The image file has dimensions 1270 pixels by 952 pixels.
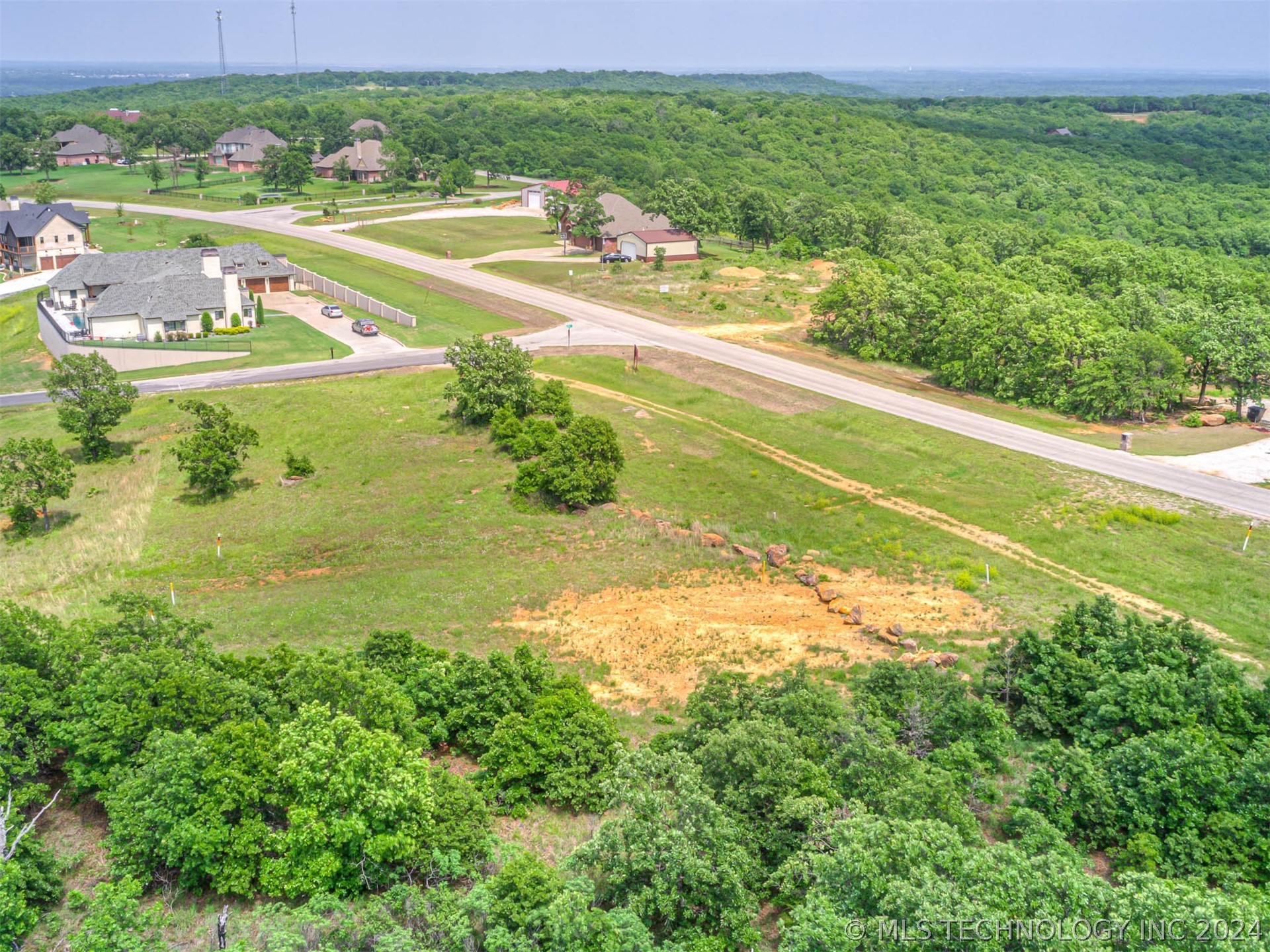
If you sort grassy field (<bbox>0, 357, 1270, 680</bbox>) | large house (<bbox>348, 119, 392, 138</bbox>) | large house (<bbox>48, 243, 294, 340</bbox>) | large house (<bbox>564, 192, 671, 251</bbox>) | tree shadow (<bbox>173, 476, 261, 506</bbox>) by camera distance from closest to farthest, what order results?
grassy field (<bbox>0, 357, 1270, 680</bbox>), tree shadow (<bbox>173, 476, 261, 506</bbox>), large house (<bbox>48, 243, 294, 340</bbox>), large house (<bbox>564, 192, 671, 251</bbox>), large house (<bbox>348, 119, 392, 138</bbox>)

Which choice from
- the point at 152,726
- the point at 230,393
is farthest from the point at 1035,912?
the point at 230,393

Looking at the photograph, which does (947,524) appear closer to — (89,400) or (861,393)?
(861,393)

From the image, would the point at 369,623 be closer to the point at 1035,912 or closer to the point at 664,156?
the point at 1035,912

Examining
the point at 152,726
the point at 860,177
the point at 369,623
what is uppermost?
the point at 860,177

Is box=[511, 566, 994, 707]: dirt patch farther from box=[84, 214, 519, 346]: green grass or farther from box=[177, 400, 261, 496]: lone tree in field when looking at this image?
box=[84, 214, 519, 346]: green grass

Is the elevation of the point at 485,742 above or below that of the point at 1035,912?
below

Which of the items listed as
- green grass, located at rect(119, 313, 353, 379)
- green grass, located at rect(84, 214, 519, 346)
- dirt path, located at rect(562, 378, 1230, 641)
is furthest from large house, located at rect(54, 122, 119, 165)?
dirt path, located at rect(562, 378, 1230, 641)
